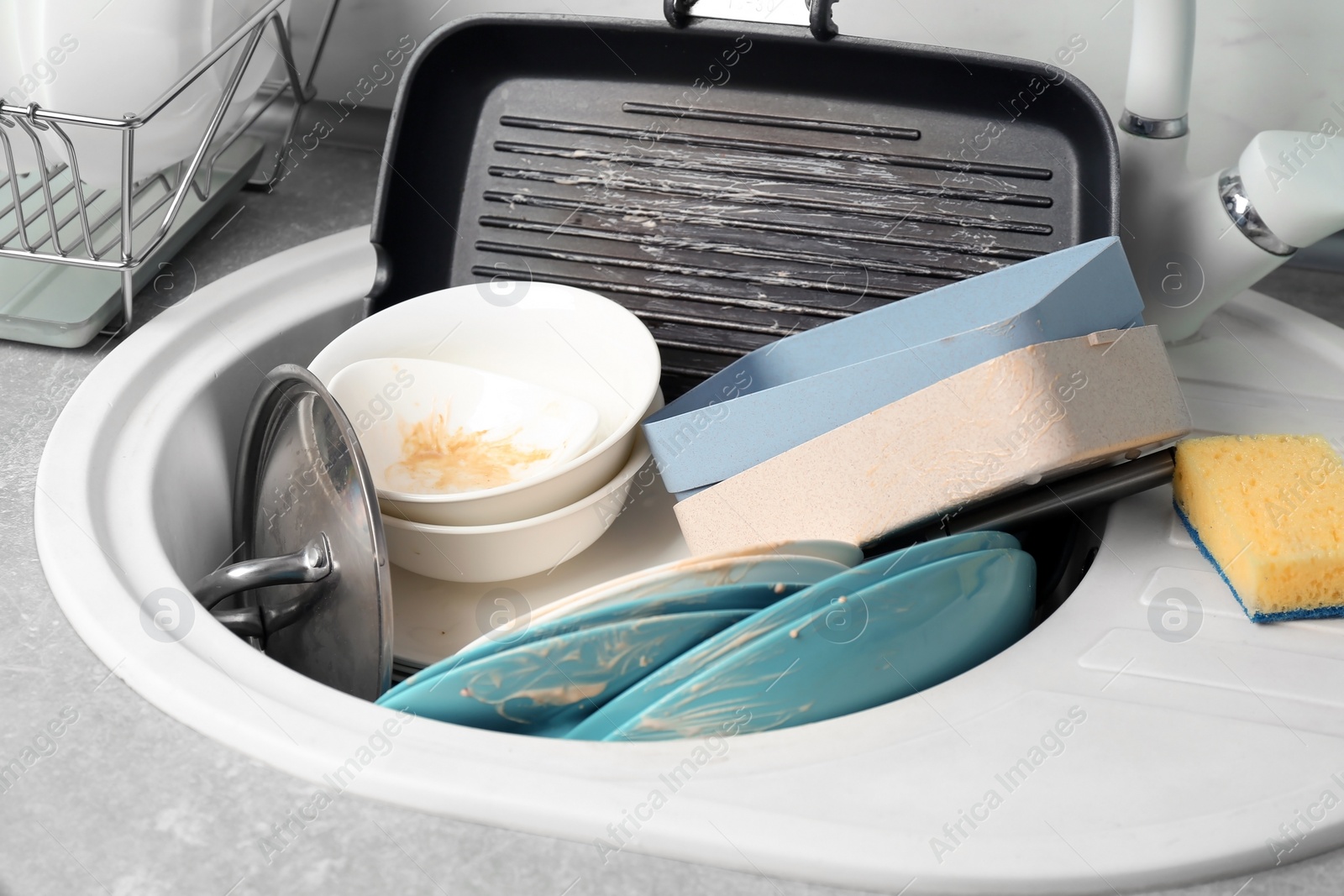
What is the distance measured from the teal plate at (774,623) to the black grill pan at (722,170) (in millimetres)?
278

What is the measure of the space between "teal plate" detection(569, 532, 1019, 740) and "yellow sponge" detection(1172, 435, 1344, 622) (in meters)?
0.15

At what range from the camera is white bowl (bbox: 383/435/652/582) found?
67cm

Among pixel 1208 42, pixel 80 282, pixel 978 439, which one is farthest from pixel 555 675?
pixel 1208 42

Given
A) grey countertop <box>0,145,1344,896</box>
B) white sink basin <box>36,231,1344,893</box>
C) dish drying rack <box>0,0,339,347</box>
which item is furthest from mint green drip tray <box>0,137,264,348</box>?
grey countertop <box>0,145,1344,896</box>

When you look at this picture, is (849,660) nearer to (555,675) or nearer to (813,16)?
(555,675)

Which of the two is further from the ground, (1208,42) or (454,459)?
(1208,42)

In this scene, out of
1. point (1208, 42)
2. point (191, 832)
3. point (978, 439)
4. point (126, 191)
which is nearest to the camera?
point (191, 832)

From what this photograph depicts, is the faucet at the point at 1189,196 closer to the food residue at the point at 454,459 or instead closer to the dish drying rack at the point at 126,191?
the food residue at the point at 454,459

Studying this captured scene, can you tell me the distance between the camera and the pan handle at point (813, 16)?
729mm

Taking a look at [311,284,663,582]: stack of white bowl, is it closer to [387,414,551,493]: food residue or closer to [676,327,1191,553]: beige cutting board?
[387,414,551,493]: food residue

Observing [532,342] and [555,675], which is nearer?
[555,675]

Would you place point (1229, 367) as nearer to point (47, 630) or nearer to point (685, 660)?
point (685, 660)

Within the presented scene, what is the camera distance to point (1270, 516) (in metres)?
0.58

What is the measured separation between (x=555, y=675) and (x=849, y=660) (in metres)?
0.14
